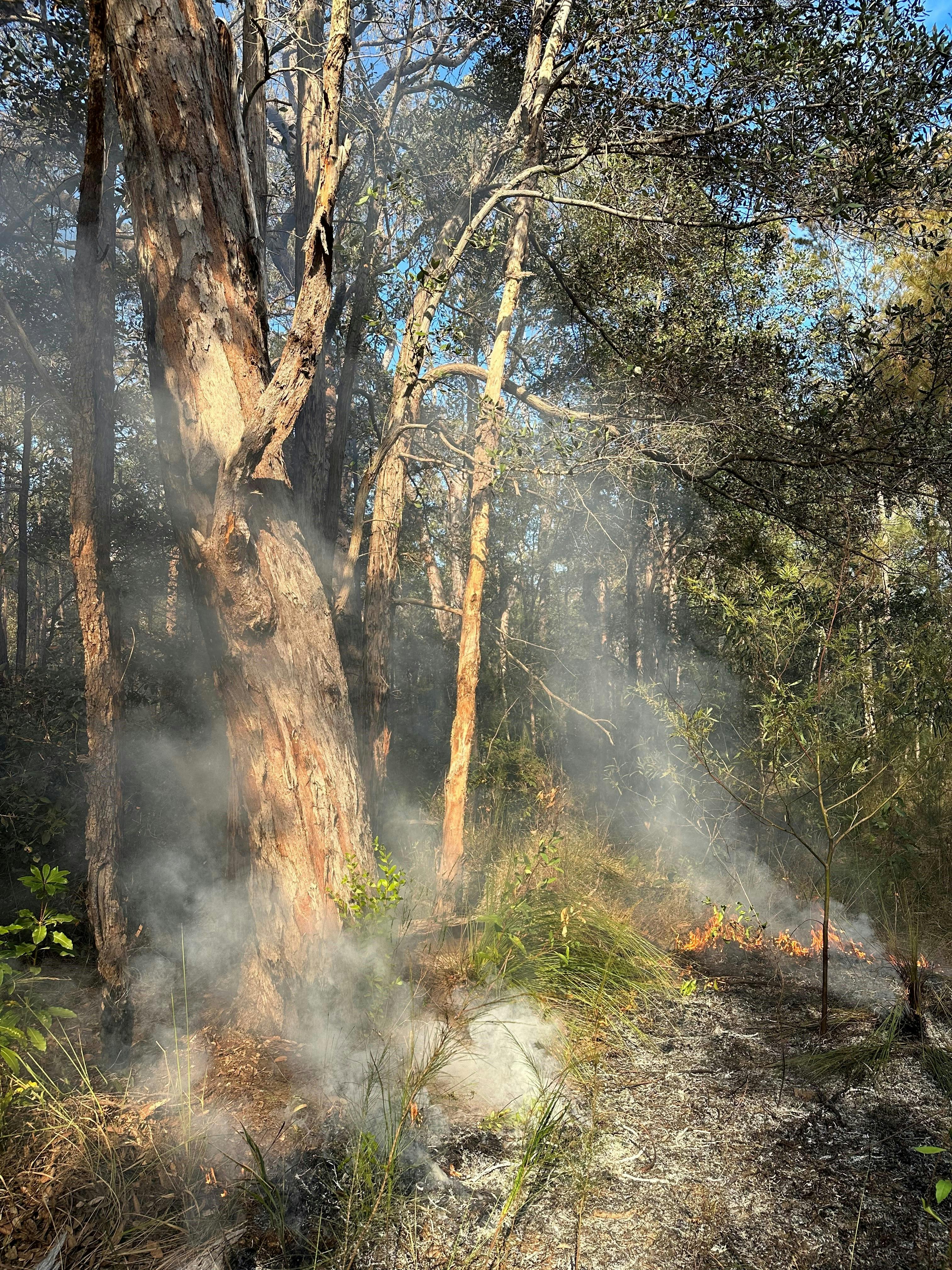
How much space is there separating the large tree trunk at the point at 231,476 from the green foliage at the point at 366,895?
0.07 m

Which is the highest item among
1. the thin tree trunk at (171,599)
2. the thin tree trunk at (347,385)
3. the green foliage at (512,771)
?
the thin tree trunk at (347,385)

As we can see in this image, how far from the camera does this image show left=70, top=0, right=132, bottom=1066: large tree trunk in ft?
11.5

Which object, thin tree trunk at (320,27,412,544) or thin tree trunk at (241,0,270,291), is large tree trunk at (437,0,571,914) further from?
thin tree trunk at (241,0,270,291)

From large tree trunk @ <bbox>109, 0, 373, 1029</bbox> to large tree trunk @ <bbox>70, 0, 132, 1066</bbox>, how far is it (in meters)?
0.29

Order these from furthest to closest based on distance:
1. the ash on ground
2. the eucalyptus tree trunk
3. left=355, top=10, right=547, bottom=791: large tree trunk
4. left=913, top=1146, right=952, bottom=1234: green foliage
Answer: the eucalyptus tree trunk
left=355, top=10, right=547, bottom=791: large tree trunk
the ash on ground
left=913, top=1146, right=952, bottom=1234: green foliage

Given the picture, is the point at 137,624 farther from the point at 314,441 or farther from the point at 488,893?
the point at 488,893

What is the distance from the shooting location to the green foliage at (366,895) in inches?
134

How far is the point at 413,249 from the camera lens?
8.29m

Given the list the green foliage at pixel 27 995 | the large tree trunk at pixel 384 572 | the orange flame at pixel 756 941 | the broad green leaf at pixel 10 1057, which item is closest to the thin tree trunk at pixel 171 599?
the large tree trunk at pixel 384 572

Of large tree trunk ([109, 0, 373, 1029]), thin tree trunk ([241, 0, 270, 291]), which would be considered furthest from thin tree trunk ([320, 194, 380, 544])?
large tree trunk ([109, 0, 373, 1029])

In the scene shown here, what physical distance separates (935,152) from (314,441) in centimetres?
440

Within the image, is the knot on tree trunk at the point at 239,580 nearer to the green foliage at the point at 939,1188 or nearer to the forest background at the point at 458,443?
the forest background at the point at 458,443

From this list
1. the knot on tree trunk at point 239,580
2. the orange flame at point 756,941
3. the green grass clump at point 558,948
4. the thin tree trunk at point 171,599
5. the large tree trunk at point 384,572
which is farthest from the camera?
the thin tree trunk at point 171,599

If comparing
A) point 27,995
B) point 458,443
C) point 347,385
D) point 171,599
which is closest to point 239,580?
point 27,995
